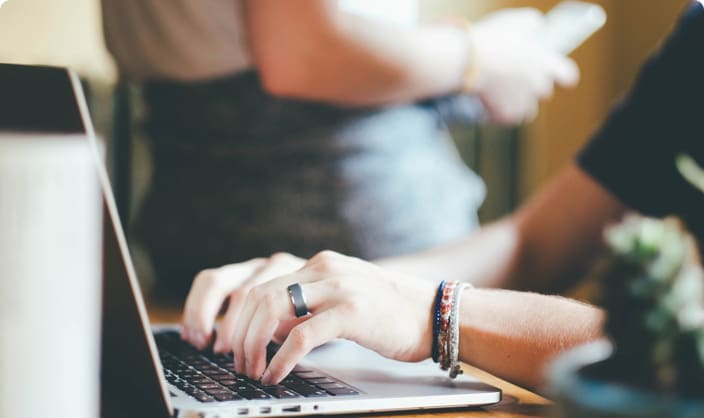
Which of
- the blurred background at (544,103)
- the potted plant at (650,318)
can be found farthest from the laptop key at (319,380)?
the blurred background at (544,103)

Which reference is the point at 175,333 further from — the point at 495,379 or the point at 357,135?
the point at 357,135

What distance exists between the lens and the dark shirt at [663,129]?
3.98 ft

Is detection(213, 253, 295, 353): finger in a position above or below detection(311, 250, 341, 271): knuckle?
below

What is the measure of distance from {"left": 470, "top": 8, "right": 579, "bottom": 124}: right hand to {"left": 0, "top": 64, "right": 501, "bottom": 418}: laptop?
67 centimetres

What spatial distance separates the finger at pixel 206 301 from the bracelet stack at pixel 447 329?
208 millimetres

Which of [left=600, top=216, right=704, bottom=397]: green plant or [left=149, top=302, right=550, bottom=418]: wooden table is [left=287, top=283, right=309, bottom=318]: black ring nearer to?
[left=149, top=302, right=550, bottom=418]: wooden table

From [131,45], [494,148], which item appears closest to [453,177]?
[131,45]

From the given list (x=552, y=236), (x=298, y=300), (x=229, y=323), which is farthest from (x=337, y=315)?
(x=552, y=236)

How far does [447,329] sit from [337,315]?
11 cm

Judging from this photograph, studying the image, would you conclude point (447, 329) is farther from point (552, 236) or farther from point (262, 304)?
point (552, 236)

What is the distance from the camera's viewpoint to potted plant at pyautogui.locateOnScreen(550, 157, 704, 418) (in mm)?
302

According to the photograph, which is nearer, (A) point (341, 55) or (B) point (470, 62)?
(A) point (341, 55)

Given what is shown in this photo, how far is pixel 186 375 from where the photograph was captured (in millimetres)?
711

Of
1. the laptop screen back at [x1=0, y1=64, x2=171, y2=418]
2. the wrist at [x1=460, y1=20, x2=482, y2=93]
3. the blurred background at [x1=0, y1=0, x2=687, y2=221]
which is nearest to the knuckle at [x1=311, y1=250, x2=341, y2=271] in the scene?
the laptop screen back at [x1=0, y1=64, x2=171, y2=418]
